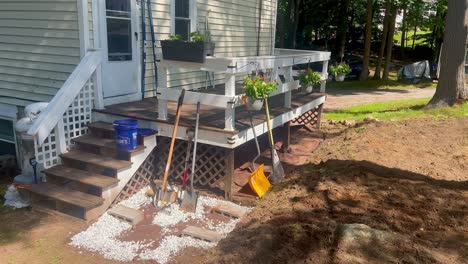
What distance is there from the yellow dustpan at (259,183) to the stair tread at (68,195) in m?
1.98

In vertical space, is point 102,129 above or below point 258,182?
above

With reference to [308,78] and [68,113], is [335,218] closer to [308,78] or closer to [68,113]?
[68,113]

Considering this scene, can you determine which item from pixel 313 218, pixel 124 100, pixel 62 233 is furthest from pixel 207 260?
pixel 124 100

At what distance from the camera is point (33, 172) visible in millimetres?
5680

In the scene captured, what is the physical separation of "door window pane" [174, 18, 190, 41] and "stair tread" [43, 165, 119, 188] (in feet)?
12.0

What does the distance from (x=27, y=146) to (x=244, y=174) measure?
3.27 m

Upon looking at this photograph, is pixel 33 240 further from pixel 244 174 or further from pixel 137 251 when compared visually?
pixel 244 174

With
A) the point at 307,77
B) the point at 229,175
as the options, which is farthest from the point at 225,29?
the point at 229,175

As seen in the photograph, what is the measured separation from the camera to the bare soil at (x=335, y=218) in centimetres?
377

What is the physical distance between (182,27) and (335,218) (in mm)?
5302

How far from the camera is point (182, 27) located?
8242 millimetres

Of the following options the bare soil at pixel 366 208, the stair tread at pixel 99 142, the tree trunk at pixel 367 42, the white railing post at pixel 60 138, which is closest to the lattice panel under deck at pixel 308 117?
the bare soil at pixel 366 208

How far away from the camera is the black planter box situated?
5.50 meters

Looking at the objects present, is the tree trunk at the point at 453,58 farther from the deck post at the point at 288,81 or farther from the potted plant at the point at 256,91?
the potted plant at the point at 256,91
